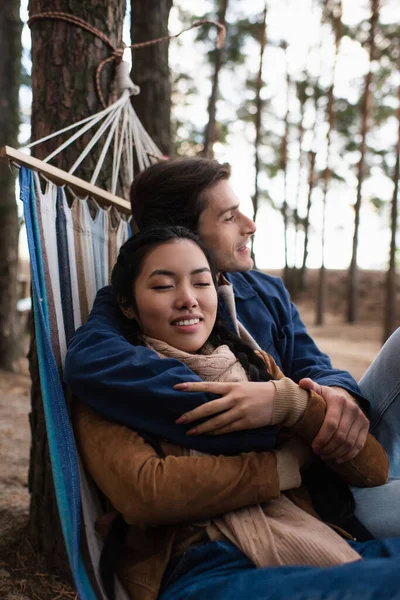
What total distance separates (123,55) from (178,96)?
12979 mm

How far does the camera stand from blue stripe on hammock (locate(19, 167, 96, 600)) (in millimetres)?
1223

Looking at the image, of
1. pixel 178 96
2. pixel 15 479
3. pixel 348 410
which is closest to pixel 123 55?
pixel 348 410

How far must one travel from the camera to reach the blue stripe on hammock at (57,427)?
1.22 meters

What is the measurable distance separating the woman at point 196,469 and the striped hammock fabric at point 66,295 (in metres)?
0.06

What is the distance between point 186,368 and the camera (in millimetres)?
1333

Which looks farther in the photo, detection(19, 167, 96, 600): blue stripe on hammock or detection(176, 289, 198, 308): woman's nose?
detection(176, 289, 198, 308): woman's nose

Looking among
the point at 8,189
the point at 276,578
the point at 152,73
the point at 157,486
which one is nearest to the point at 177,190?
the point at 157,486

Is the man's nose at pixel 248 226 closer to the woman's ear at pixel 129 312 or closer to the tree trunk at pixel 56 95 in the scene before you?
the woman's ear at pixel 129 312

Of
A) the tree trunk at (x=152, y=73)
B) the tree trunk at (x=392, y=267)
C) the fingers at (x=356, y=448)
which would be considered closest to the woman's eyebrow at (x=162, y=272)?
the fingers at (x=356, y=448)

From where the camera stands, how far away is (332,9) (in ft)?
43.9

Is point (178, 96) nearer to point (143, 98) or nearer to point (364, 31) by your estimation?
point (364, 31)

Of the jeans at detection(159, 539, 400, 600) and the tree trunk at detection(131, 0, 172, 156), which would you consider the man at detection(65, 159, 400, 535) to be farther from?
the tree trunk at detection(131, 0, 172, 156)

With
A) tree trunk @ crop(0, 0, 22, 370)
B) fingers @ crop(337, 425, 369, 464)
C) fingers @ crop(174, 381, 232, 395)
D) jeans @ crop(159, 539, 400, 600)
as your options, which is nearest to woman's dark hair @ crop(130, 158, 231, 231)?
fingers @ crop(174, 381, 232, 395)

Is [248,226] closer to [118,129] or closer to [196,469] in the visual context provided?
[118,129]
